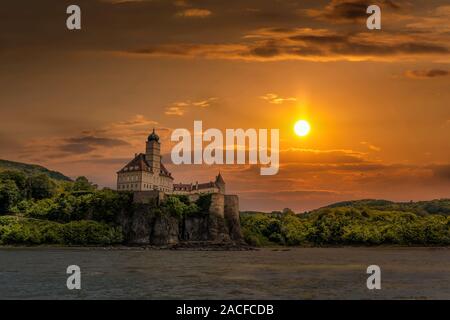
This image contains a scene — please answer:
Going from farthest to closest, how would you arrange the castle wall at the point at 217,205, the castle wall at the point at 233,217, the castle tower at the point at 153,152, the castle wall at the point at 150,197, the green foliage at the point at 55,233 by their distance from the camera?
1. the castle tower at the point at 153,152
2. the castle wall at the point at 233,217
3. the castle wall at the point at 217,205
4. the castle wall at the point at 150,197
5. the green foliage at the point at 55,233

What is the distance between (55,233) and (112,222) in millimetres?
11024

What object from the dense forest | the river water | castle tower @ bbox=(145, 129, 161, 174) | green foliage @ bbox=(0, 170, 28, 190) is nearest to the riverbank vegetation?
the dense forest

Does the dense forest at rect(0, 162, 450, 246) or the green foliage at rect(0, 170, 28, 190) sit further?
the green foliage at rect(0, 170, 28, 190)

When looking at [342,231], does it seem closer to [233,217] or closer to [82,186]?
[233,217]

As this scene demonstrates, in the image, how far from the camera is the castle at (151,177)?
125m

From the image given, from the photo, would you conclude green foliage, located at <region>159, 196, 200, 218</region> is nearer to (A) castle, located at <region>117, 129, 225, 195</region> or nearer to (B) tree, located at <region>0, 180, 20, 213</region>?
(A) castle, located at <region>117, 129, 225, 195</region>

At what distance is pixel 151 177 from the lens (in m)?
128

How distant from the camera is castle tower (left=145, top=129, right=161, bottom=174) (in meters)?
130

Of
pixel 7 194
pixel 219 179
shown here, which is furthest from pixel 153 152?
pixel 7 194

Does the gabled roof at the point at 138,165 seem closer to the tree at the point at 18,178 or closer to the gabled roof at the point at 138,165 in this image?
the gabled roof at the point at 138,165

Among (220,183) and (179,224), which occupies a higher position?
(220,183)

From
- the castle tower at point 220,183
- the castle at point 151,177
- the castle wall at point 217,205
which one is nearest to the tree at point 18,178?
the castle at point 151,177

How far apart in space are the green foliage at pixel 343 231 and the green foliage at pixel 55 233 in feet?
122

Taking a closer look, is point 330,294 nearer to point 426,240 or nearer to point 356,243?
point 356,243
